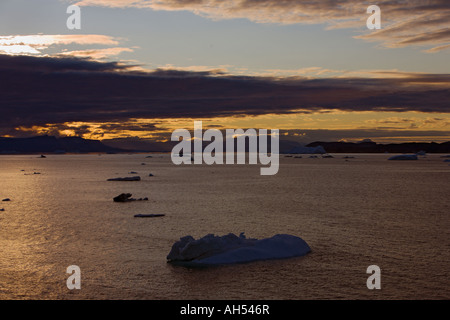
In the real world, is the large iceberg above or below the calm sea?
above

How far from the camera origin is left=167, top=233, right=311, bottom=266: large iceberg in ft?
55.6

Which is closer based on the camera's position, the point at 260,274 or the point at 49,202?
the point at 260,274

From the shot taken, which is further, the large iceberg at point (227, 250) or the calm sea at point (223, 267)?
the large iceberg at point (227, 250)

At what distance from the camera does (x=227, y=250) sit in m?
17.6

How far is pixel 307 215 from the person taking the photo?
30.4 metres

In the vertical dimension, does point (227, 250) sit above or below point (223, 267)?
above

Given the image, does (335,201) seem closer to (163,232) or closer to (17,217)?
(163,232)

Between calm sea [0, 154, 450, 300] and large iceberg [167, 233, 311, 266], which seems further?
large iceberg [167, 233, 311, 266]

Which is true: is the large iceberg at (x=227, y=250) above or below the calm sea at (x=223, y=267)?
above

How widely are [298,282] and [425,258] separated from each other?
635cm

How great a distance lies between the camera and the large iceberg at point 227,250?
16953 mm

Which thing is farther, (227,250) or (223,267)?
(227,250)
